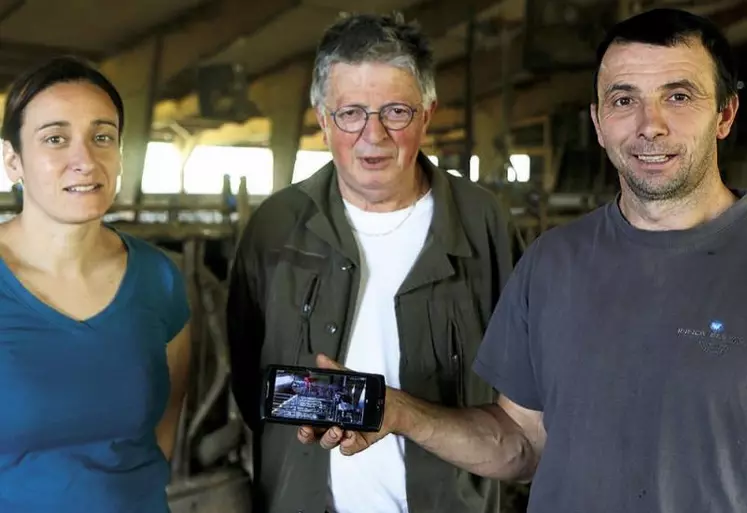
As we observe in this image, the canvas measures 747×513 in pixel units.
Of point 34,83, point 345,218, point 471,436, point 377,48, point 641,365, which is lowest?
point 471,436

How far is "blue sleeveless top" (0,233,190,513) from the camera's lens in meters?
0.80

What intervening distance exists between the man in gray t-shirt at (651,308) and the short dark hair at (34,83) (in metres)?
0.48

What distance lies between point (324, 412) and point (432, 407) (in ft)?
0.62

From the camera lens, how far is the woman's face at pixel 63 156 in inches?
33.0

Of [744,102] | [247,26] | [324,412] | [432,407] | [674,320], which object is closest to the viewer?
[674,320]

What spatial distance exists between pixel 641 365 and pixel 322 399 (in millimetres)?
335

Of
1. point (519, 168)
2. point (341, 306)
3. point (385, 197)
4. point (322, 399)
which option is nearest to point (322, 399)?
point (322, 399)

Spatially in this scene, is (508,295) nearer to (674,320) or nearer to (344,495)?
(674,320)

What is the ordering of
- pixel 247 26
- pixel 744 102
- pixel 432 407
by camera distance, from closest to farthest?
1. pixel 432 407
2. pixel 247 26
3. pixel 744 102

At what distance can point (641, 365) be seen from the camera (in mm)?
755

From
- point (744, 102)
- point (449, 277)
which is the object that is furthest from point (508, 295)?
point (744, 102)

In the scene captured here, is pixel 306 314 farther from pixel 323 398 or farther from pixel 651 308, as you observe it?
pixel 651 308

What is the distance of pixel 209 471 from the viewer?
168cm

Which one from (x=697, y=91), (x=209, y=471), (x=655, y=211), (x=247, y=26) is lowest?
(x=209, y=471)
